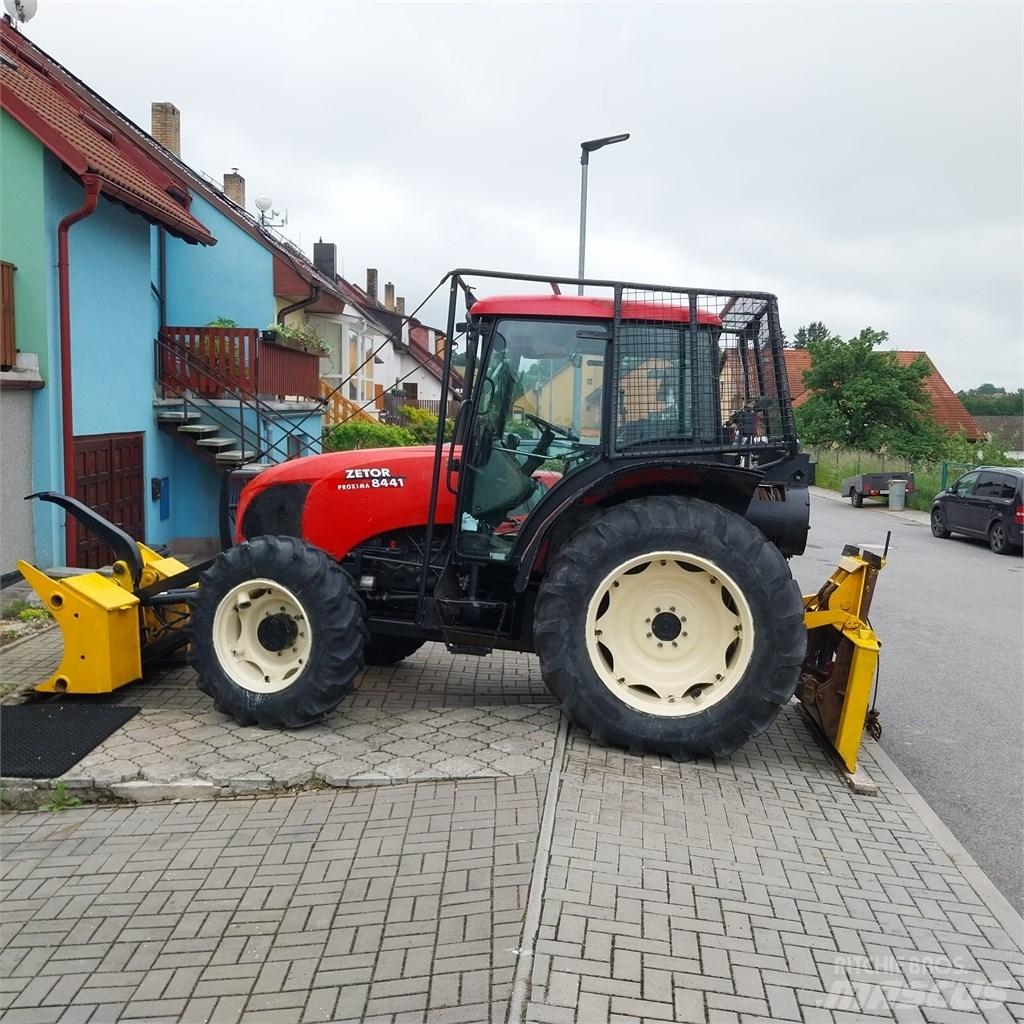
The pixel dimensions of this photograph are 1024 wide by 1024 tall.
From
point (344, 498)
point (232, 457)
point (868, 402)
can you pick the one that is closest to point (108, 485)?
point (232, 457)

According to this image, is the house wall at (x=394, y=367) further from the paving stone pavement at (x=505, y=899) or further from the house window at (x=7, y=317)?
the paving stone pavement at (x=505, y=899)

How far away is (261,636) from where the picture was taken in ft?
19.6

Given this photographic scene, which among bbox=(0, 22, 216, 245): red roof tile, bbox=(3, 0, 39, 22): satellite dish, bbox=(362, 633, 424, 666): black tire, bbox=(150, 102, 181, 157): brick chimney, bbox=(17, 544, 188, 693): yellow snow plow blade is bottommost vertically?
bbox=(362, 633, 424, 666): black tire

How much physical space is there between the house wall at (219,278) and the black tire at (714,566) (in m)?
16.2

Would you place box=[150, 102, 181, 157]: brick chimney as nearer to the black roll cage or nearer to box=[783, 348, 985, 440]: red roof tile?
the black roll cage

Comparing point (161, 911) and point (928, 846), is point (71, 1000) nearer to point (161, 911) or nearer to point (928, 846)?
point (161, 911)

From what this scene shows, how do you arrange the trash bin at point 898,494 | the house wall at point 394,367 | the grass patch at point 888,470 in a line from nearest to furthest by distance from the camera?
the grass patch at point 888,470 → the trash bin at point 898,494 → the house wall at point 394,367

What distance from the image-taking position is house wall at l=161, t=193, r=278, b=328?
19719 mm

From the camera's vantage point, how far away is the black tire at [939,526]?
21.7 meters

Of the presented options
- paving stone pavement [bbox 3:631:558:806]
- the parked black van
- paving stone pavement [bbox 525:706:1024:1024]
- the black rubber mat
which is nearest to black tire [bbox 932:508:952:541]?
the parked black van

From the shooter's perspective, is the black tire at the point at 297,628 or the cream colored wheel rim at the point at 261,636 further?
the cream colored wheel rim at the point at 261,636

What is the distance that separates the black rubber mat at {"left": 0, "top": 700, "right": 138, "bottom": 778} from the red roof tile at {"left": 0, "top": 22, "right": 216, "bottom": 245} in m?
6.63

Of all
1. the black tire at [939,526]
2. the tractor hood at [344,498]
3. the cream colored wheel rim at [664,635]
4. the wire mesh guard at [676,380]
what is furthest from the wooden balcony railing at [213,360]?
the black tire at [939,526]

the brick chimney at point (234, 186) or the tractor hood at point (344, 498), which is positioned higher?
the brick chimney at point (234, 186)
